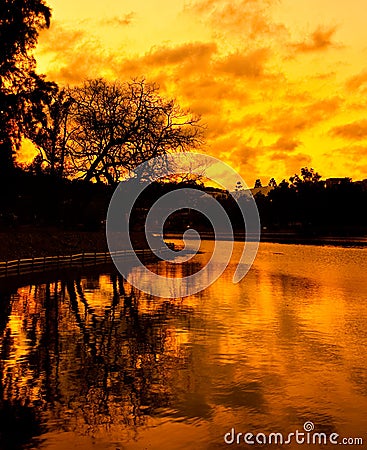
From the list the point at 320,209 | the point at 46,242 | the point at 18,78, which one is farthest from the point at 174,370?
the point at 320,209

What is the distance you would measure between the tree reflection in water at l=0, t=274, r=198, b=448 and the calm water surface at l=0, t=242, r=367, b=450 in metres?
0.03

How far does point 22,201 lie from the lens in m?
58.4

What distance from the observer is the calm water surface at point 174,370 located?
8891 millimetres

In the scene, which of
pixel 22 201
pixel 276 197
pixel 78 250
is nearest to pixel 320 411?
pixel 78 250

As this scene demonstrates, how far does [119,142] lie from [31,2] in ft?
60.8

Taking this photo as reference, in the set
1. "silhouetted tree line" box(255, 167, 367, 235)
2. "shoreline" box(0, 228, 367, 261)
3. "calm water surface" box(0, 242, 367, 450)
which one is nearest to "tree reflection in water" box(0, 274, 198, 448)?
"calm water surface" box(0, 242, 367, 450)

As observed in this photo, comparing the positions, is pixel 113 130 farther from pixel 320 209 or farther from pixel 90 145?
pixel 320 209

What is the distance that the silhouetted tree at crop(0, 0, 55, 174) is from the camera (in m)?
37.5

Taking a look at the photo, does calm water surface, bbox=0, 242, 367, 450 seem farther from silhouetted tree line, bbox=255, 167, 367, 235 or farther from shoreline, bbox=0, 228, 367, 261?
silhouetted tree line, bbox=255, 167, 367, 235

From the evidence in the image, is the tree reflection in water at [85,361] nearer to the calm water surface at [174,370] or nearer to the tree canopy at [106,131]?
the calm water surface at [174,370]

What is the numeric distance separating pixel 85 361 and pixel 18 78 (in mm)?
29328

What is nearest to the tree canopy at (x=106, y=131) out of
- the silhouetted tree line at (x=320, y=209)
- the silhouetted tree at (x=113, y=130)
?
the silhouetted tree at (x=113, y=130)

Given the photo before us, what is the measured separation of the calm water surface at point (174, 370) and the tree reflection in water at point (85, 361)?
0.09 feet

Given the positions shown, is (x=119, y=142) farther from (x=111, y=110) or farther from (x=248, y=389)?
(x=248, y=389)
